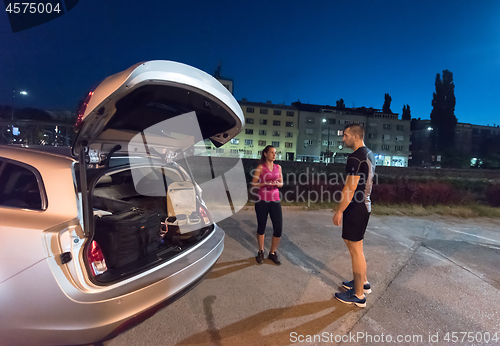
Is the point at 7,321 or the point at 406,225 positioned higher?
the point at 7,321

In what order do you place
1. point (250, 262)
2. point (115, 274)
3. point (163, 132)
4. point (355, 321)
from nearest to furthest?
point (115, 274) < point (355, 321) < point (163, 132) < point (250, 262)

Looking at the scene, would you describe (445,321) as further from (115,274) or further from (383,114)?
(383,114)

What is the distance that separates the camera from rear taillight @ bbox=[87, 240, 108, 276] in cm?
174

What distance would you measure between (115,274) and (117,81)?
4.41 feet

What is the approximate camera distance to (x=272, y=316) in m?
2.39

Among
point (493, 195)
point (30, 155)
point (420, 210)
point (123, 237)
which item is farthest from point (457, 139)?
point (30, 155)

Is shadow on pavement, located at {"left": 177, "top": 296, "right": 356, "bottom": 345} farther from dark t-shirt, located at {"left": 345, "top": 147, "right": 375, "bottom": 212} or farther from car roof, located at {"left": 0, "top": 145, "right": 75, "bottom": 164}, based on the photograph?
car roof, located at {"left": 0, "top": 145, "right": 75, "bottom": 164}

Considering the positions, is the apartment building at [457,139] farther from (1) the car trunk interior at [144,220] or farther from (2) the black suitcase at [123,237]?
(2) the black suitcase at [123,237]

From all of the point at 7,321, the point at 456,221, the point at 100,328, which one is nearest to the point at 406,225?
the point at 456,221

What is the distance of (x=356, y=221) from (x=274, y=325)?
1.30 metres

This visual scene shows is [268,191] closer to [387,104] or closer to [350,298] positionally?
[350,298]

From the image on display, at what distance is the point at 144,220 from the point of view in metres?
2.26

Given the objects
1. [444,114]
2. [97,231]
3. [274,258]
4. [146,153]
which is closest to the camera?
[97,231]

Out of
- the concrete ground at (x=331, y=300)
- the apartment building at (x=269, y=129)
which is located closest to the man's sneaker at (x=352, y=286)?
the concrete ground at (x=331, y=300)
